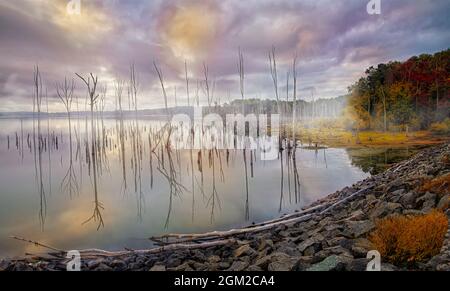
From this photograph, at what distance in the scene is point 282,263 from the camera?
2.37 meters

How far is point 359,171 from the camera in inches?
319

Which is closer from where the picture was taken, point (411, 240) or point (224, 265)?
point (411, 240)

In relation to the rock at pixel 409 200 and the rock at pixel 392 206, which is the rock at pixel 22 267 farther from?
the rock at pixel 409 200

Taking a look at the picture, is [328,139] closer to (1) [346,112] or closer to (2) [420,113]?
(1) [346,112]

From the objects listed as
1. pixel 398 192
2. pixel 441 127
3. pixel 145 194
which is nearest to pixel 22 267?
pixel 145 194

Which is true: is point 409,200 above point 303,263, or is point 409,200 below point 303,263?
above

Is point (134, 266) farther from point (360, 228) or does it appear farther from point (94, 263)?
point (360, 228)

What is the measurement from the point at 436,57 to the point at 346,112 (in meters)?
5.33

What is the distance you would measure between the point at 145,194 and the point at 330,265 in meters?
4.60

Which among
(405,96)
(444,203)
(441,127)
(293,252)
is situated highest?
(405,96)

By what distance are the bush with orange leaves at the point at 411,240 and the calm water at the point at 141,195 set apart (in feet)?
7.96

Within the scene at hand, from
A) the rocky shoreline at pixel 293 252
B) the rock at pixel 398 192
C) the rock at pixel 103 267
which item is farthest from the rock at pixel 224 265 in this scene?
the rock at pixel 398 192

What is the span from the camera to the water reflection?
4324 mm
